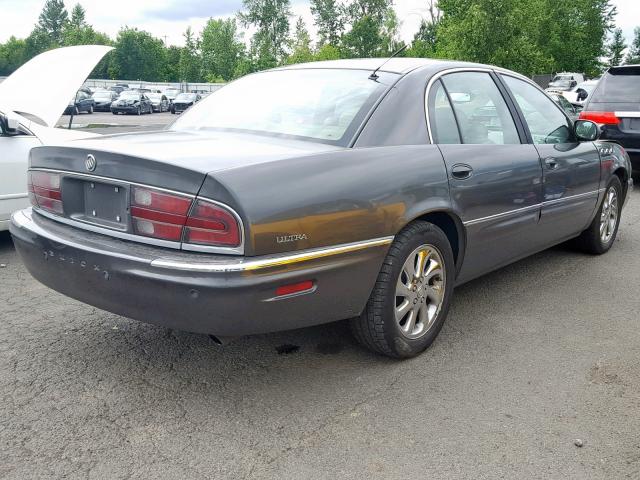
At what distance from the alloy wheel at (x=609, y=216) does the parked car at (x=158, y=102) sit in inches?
1773

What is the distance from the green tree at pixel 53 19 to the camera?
11869cm

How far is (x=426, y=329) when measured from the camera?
11.6 ft

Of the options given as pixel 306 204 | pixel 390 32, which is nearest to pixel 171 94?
pixel 390 32

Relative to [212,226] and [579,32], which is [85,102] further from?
[212,226]

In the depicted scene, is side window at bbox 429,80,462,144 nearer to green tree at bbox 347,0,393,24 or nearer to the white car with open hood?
the white car with open hood

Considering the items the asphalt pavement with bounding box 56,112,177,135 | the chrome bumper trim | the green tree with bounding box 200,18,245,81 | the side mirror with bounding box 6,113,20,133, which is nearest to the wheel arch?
the chrome bumper trim

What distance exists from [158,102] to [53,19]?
277ft

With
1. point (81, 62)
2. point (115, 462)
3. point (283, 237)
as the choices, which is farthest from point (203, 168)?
point (81, 62)

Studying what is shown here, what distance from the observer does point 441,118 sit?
370 cm

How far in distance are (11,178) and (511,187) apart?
13.1 feet

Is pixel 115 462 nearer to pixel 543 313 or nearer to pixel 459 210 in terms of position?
pixel 459 210

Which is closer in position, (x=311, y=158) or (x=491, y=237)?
(x=311, y=158)

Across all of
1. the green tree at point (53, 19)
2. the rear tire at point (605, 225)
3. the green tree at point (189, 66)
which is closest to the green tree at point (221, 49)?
the green tree at point (189, 66)

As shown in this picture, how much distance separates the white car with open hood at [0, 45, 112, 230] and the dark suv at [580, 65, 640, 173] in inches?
256
